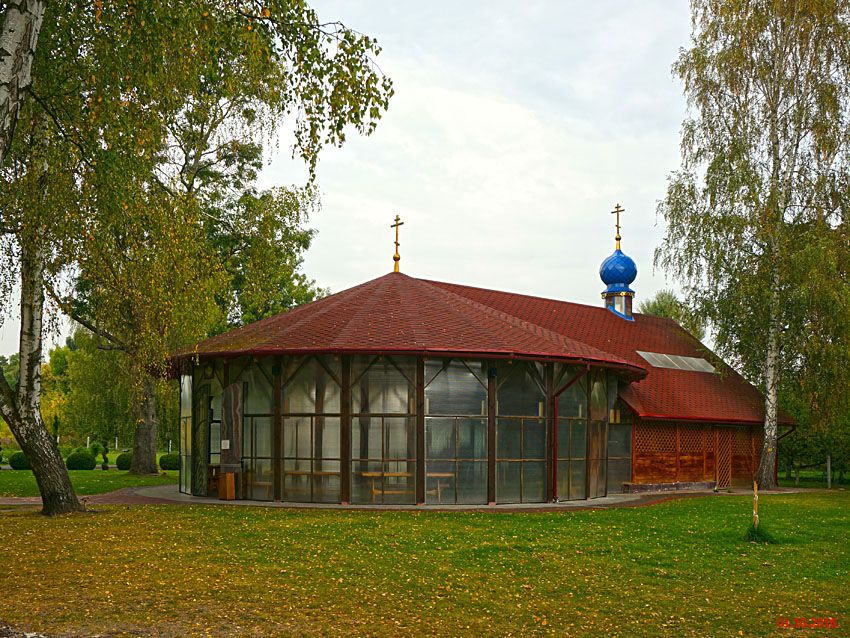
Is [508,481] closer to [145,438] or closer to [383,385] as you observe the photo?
[383,385]

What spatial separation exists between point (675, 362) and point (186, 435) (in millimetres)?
16468

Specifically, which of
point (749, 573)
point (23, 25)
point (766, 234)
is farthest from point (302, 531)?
point (766, 234)

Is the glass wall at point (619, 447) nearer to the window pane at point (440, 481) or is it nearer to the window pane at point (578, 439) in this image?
the window pane at point (578, 439)

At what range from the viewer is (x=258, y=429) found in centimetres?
2031

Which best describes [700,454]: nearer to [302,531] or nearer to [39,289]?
[302,531]

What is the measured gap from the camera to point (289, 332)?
20609 mm

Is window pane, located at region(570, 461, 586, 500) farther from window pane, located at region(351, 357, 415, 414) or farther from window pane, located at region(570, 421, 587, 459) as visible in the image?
window pane, located at region(351, 357, 415, 414)

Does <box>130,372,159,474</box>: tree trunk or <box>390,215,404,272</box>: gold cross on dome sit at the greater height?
<box>390,215,404,272</box>: gold cross on dome

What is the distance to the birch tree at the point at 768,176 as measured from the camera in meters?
27.1

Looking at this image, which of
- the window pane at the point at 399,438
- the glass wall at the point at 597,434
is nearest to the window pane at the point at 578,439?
the glass wall at the point at 597,434

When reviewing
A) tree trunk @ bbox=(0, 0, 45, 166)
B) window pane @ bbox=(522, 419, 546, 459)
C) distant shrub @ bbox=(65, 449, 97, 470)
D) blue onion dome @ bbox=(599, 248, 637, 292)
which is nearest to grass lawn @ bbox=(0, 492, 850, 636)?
window pane @ bbox=(522, 419, 546, 459)

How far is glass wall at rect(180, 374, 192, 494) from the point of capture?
2281cm

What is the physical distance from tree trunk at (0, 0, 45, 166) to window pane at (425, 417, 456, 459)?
12.3 metres

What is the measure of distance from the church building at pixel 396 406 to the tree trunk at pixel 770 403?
6.75 metres
